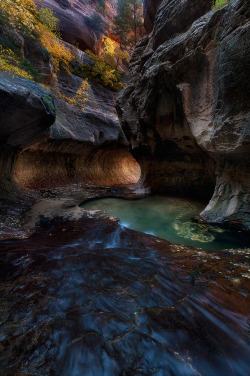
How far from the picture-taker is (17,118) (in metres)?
5.08

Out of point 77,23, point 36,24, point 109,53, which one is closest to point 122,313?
point 36,24

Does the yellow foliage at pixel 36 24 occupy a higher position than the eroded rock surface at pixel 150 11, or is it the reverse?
the eroded rock surface at pixel 150 11

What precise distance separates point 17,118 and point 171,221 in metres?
5.85

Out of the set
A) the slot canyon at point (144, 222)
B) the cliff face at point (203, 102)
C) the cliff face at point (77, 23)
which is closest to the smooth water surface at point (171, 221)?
the slot canyon at point (144, 222)

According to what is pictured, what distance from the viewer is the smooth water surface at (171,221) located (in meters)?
4.17

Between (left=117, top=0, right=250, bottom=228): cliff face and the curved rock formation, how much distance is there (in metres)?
4.55

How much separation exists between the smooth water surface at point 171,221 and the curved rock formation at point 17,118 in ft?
10.5

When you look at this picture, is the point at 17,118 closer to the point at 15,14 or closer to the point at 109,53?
the point at 15,14

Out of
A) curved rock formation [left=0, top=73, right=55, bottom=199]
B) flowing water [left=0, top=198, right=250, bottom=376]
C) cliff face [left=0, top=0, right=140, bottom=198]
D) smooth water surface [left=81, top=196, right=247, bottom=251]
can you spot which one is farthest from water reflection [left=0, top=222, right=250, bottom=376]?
cliff face [left=0, top=0, right=140, bottom=198]

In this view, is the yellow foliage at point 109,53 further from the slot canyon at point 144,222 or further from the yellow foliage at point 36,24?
the slot canyon at point 144,222

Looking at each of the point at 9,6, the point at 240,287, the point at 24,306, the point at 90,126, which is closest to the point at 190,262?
the point at 240,287

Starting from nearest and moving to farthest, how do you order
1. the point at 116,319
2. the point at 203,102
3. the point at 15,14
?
the point at 116,319, the point at 203,102, the point at 15,14

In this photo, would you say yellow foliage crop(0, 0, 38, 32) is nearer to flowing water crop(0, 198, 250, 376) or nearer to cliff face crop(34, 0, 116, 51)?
flowing water crop(0, 198, 250, 376)

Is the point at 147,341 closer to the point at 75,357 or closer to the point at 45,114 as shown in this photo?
the point at 75,357
